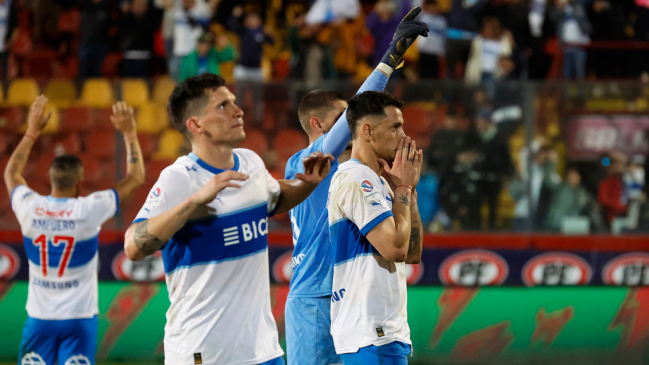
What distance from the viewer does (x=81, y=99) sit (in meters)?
9.26

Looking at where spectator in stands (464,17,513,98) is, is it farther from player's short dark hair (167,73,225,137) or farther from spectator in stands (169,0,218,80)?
player's short dark hair (167,73,225,137)

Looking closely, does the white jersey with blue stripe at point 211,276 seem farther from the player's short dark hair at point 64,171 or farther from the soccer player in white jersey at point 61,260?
the player's short dark hair at point 64,171

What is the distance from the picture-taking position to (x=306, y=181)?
382 centimetres

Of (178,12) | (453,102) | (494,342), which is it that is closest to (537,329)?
(494,342)

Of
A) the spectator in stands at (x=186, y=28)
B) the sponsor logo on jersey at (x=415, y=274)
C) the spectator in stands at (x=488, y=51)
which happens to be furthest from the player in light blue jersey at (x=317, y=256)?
the spectator in stands at (x=186, y=28)

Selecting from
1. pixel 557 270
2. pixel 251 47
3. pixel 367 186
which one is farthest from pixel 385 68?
pixel 251 47

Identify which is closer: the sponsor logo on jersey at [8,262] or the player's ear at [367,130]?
the player's ear at [367,130]

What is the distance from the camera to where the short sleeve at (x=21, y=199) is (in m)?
6.24

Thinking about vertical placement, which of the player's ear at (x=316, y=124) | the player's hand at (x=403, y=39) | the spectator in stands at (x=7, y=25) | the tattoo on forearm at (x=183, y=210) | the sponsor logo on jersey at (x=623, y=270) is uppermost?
the spectator in stands at (x=7, y=25)

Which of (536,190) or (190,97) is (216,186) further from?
(536,190)

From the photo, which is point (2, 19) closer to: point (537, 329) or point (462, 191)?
point (462, 191)

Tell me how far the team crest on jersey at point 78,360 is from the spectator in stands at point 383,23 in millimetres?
7649

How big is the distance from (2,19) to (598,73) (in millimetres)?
10949

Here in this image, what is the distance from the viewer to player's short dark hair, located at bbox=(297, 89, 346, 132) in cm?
529
